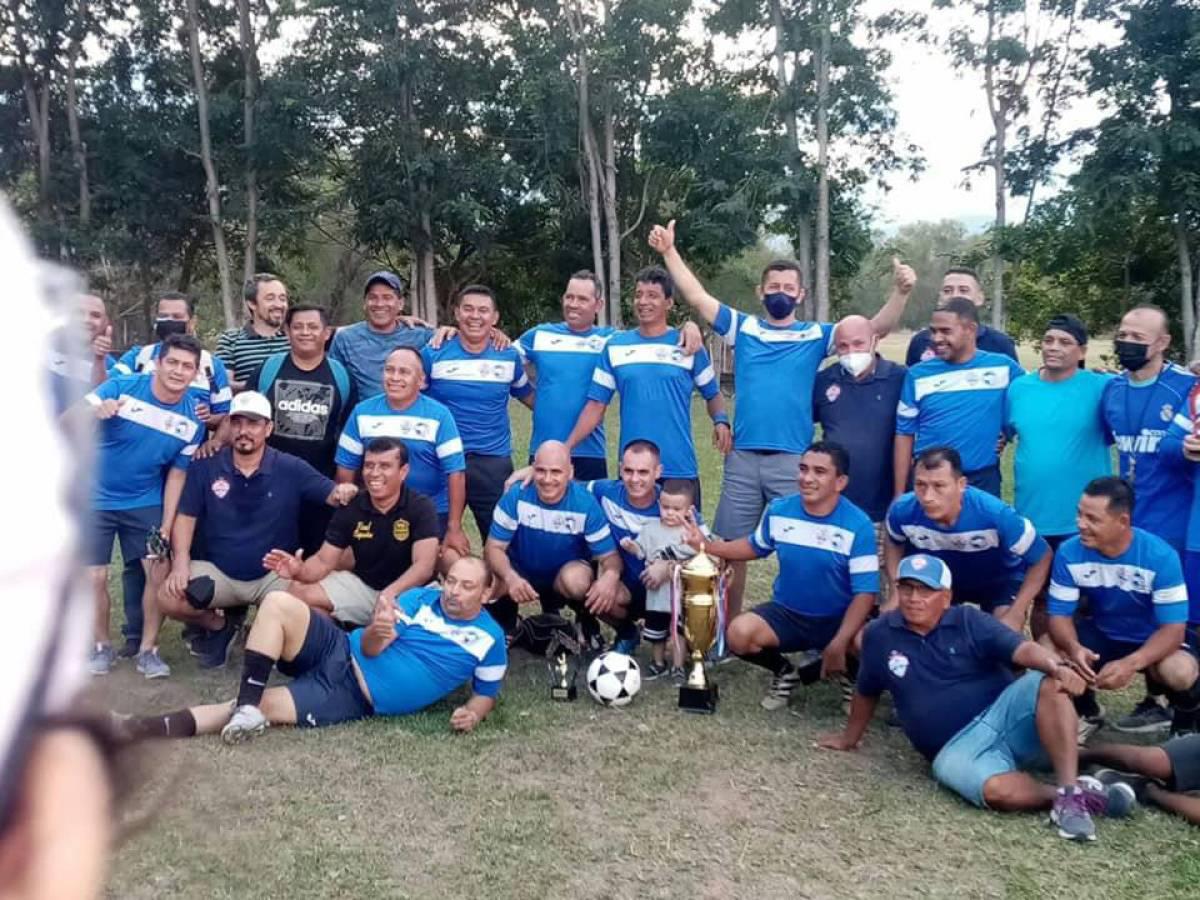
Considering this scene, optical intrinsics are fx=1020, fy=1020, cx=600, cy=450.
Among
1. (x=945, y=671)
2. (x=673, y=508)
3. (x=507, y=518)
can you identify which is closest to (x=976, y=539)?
(x=945, y=671)

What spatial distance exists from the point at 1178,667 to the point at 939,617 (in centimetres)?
123

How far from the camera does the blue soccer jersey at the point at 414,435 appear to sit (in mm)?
5879

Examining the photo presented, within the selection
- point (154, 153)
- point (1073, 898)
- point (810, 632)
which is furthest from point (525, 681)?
point (154, 153)

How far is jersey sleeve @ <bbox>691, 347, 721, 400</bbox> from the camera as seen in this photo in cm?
620

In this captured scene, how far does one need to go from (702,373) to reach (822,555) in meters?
1.52

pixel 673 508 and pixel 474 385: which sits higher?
pixel 474 385

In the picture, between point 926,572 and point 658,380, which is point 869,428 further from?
point 926,572

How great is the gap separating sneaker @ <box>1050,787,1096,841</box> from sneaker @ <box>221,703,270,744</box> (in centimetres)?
332

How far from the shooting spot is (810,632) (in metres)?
5.29

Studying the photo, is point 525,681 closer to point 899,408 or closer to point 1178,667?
point 899,408

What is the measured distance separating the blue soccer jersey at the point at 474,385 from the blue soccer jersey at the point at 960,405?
7.92ft

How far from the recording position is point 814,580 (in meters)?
5.23

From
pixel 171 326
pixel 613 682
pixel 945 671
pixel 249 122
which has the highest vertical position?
pixel 249 122

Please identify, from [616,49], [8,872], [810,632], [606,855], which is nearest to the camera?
[8,872]
